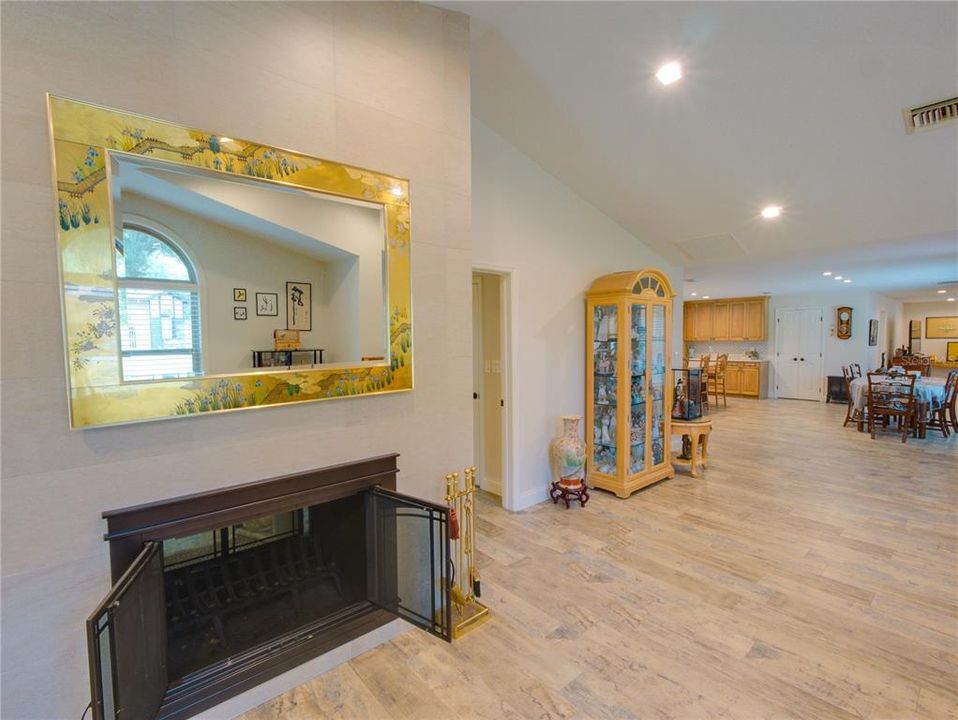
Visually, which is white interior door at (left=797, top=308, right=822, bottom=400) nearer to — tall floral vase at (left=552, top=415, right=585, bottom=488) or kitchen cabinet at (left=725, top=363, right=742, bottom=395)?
kitchen cabinet at (left=725, top=363, right=742, bottom=395)

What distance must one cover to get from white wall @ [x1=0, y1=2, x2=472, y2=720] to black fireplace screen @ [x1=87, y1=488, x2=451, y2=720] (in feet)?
0.58

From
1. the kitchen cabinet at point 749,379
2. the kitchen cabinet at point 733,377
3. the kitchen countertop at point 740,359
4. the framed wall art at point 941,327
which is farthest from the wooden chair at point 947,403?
the framed wall art at point 941,327

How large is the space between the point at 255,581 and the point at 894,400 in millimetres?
7939

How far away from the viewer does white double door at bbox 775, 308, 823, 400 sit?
9.41 m

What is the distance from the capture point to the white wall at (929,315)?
1108 cm

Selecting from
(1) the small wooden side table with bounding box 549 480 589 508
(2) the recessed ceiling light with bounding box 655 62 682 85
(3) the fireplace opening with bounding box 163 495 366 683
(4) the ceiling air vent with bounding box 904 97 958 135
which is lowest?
(1) the small wooden side table with bounding box 549 480 589 508

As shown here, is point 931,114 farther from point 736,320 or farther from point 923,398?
point 736,320

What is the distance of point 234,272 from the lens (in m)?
1.70

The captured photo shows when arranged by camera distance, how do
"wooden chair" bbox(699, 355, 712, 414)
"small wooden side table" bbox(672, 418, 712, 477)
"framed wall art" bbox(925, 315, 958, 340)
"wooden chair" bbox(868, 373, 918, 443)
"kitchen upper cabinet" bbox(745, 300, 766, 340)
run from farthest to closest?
"framed wall art" bbox(925, 315, 958, 340)
"kitchen upper cabinet" bbox(745, 300, 766, 340)
"wooden chair" bbox(699, 355, 712, 414)
"wooden chair" bbox(868, 373, 918, 443)
"small wooden side table" bbox(672, 418, 712, 477)

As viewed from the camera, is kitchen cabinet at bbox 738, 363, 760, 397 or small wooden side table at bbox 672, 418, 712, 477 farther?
kitchen cabinet at bbox 738, 363, 760, 397

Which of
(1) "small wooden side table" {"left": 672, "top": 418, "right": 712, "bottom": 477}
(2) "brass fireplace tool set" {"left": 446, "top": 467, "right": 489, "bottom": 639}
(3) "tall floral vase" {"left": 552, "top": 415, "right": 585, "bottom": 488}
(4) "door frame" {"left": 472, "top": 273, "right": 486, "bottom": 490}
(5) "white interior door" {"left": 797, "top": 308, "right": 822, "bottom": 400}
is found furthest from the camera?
(5) "white interior door" {"left": 797, "top": 308, "right": 822, "bottom": 400}

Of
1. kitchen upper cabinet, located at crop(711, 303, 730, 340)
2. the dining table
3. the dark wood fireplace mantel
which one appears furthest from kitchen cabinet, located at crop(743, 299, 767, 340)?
the dark wood fireplace mantel

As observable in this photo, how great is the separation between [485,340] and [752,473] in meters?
3.22

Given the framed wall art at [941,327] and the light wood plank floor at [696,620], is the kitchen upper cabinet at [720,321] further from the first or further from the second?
the light wood plank floor at [696,620]
